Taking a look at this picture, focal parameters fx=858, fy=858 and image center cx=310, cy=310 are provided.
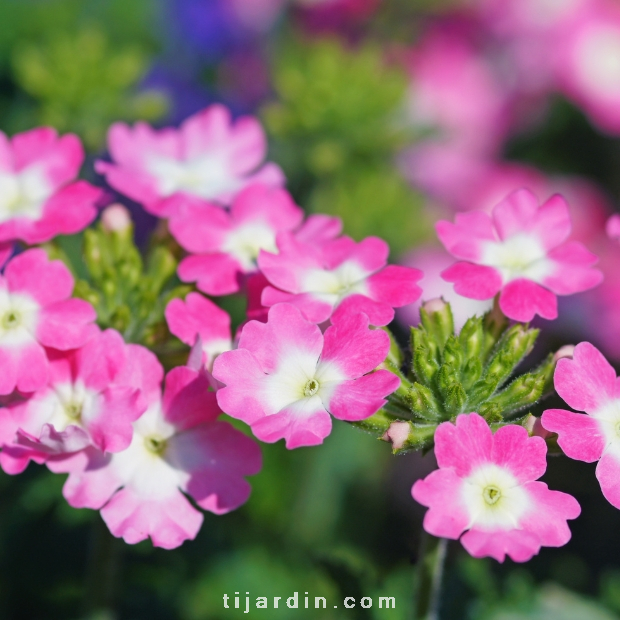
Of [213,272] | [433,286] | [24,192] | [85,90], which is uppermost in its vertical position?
[85,90]

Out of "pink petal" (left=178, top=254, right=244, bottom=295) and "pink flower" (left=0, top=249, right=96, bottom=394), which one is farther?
"pink petal" (left=178, top=254, right=244, bottom=295)

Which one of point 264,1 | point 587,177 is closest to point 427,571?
point 587,177

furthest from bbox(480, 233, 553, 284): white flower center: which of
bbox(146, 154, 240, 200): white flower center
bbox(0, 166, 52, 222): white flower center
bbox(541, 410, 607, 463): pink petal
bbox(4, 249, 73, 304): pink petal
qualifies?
bbox(0, 166, 52, 222): white flower center

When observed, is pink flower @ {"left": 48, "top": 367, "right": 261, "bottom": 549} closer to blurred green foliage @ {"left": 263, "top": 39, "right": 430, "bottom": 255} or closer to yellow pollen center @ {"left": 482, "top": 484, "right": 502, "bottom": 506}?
yellow pollen center @ {"left": 482, "top": 484, "right": 502, "bottom": 506}

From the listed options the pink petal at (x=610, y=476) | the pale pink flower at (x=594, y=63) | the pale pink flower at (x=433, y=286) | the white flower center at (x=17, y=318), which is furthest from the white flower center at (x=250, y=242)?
the pale pink flower at (x=594, y=63)

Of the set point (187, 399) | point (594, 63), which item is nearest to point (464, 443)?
point (187, 399)

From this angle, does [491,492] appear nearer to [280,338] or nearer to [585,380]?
[585,380]

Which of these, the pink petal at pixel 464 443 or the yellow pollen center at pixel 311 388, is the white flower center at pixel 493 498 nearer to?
the pink petal at pixel 464 443
